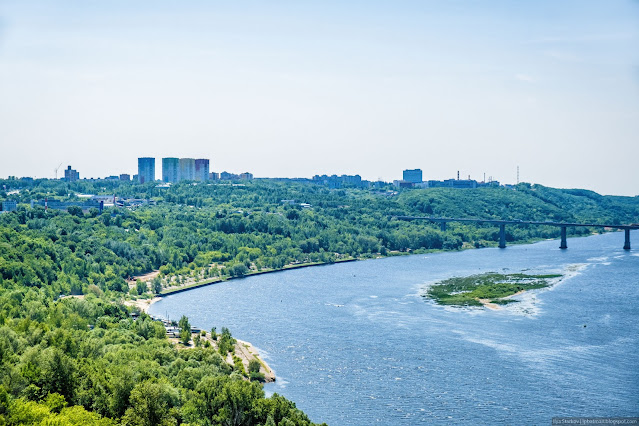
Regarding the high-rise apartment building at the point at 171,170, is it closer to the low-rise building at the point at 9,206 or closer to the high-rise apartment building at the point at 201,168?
the high-rise apartment building at the point at 201,168

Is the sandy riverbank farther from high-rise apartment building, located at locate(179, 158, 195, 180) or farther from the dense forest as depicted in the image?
high-rise apartment building, located at locate(179, 158, 195, 180)

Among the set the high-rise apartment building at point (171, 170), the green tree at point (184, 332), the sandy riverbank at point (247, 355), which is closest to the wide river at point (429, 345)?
the sandy riverbank at point (247, 355)

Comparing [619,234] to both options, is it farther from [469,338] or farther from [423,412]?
[423,412]

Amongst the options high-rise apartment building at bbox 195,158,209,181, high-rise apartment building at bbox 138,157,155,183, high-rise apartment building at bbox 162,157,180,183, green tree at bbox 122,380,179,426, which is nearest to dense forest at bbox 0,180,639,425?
green tree at bbox 122,380,179,426

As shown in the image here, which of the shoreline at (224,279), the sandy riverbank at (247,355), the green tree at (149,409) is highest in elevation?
the green tree at (149,409)

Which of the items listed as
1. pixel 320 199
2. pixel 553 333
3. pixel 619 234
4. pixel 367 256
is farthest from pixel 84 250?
pixel 619 234

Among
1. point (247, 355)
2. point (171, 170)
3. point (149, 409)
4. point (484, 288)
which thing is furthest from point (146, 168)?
point (149, 409)
